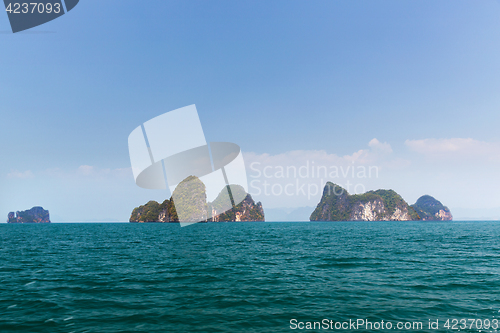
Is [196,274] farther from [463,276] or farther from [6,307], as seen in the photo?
[463,276]

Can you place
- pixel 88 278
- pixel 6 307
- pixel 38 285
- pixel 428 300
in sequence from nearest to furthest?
pixel 6 307 < pixel 428 300 < pixel 38 285 < pixel 88 278

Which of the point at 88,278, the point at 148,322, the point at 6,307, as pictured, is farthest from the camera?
the point at 88,278

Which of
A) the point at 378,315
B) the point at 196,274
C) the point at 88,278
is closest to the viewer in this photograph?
the point at 378,315

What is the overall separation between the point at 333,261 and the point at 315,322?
58.7ft

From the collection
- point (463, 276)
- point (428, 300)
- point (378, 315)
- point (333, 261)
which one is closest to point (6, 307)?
point (378, 315)

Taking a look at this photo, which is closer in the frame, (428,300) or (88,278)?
(428,300)

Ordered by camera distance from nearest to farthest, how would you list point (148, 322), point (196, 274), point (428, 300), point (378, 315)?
point (148, 322) < point (378, 315) < point (428, 300) < point (196, 274)

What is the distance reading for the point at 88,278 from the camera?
69.0 ft

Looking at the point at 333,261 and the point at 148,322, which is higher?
the point at 148,322

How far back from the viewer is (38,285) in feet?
61.9

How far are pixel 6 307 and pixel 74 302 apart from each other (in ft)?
11.3

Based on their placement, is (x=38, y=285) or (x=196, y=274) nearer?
(x=38, y=285)

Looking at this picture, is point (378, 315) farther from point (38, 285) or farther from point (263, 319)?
point (38, 285)

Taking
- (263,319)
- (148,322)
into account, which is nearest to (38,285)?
(148,322)
